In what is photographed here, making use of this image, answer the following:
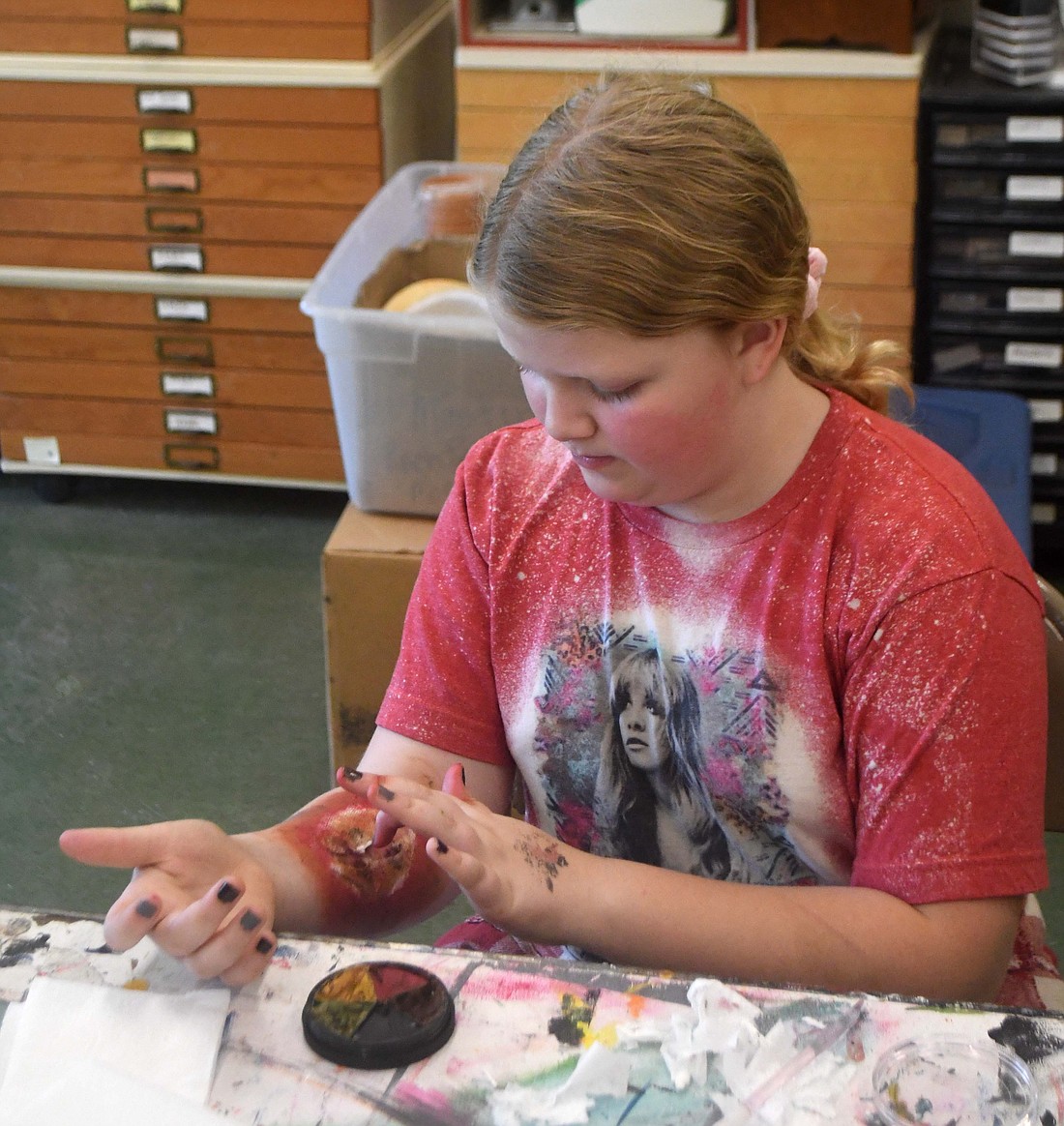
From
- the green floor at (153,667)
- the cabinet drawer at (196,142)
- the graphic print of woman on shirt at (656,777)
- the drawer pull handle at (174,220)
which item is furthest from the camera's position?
the drawer pull handle at (174,220)

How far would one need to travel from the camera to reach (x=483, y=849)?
886 millimetres

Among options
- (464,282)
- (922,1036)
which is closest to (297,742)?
(464,282)

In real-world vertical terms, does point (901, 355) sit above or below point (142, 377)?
Answer: above

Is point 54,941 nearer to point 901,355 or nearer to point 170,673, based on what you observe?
point 901,355

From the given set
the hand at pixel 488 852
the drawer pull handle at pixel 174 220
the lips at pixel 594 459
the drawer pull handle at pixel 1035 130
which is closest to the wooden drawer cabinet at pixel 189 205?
the drawer pull handle at pixel 174 220

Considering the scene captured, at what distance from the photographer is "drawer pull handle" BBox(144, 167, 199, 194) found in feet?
8.30

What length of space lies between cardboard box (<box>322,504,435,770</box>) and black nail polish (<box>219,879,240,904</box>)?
102 centimetres

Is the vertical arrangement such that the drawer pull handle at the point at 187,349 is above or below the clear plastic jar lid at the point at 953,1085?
below

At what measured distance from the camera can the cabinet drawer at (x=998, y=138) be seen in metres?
2.22

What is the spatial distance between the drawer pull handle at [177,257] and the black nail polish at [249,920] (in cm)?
199

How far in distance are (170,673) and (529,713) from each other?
1.45 meters

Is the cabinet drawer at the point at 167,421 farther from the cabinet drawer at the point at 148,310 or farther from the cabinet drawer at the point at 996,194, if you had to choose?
the cabinet drawer at the point at 996,194

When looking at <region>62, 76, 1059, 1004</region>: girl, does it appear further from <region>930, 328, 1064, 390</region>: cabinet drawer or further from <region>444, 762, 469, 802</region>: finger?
<region>930, 328, 1064, 390</region>: cabinet drawer

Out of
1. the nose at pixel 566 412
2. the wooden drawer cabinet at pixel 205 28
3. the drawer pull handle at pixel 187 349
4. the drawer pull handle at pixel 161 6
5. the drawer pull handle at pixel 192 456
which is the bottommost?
the drawer pull handle at pixel 192 456
